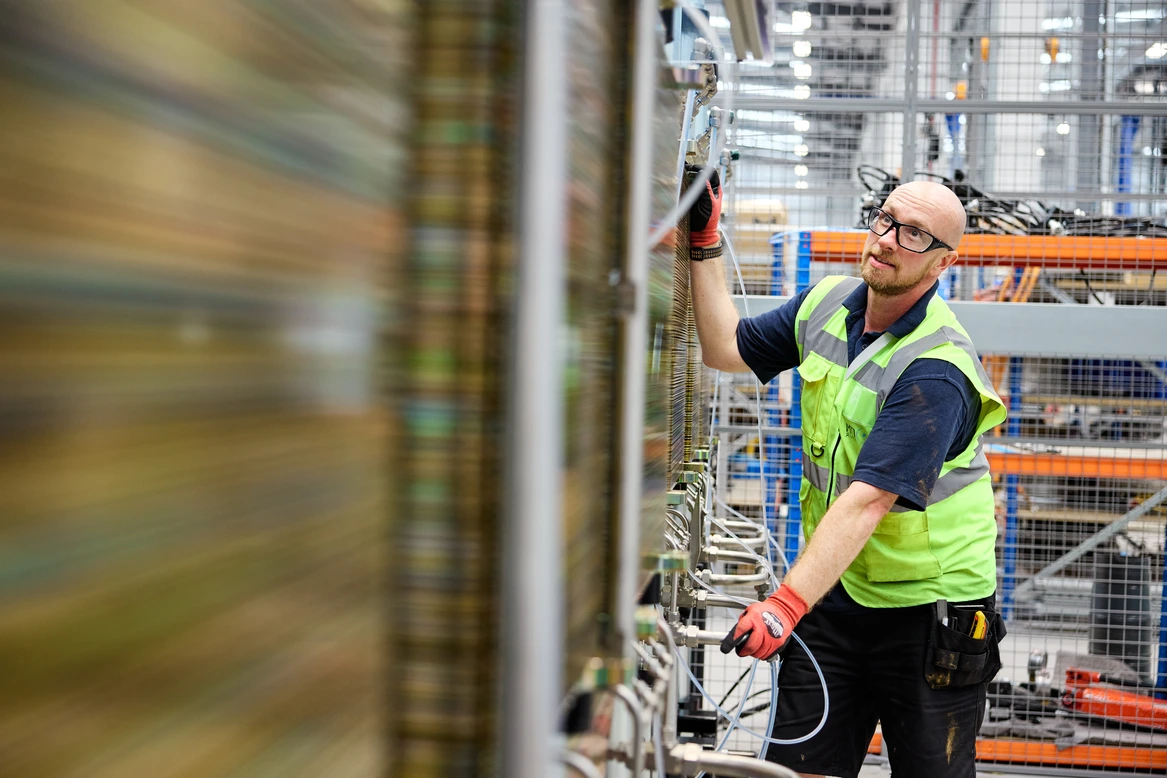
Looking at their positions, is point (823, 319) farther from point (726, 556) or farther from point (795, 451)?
point (795, 451)

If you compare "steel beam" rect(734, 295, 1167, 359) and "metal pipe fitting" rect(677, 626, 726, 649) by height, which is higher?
"steel beam" rect(734, 295, 1167, 359)

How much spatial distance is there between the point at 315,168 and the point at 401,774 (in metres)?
0.27

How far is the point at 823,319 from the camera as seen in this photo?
8.05ft

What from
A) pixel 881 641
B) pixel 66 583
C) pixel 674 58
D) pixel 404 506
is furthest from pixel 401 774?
pixel 881 641

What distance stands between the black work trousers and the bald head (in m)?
0.87

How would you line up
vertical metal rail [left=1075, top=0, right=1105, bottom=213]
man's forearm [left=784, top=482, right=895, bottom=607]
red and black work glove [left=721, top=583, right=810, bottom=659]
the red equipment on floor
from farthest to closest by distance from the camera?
vertical metal rail [left=1075, top=0, right=1105, bottom=213], the red equipment on floor, man's forearm [left=784, top=482, right=895, bottom=607], red and black work glove [left=721, top=583, right=810, bottom=659]

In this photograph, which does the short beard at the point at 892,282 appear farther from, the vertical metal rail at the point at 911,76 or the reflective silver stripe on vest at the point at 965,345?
the vertical metal rail at the point at 911,76

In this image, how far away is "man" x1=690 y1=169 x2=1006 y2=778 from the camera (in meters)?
2.03

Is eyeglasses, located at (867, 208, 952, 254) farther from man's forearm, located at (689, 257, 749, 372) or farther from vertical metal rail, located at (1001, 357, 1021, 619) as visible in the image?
vertical metal rail, located at (1001, 357, 1021, 619)

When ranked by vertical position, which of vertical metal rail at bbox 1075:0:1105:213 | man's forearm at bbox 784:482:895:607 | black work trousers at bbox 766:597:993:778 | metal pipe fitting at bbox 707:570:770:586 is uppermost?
vertical metal rail at bbox 1075:0:1105:213

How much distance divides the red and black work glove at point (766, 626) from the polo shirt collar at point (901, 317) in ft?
2.17

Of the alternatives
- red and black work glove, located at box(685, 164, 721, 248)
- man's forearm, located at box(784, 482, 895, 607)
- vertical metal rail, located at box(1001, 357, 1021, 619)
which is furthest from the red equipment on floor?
red and black work glove, located at box(685, 164, 721, 248)

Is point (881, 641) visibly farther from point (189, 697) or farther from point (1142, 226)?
point (1142, 226)

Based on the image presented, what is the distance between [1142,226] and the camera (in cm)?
396
